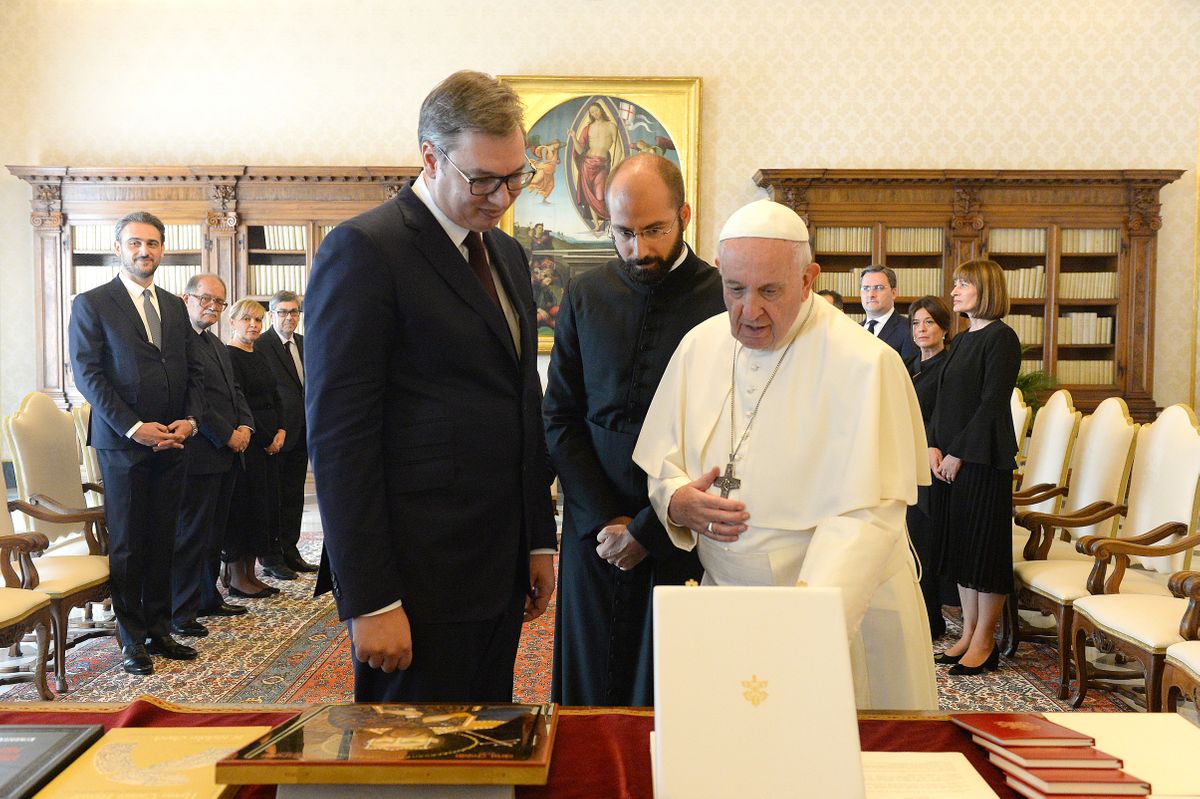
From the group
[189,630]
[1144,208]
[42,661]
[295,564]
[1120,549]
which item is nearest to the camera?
[1120,549]

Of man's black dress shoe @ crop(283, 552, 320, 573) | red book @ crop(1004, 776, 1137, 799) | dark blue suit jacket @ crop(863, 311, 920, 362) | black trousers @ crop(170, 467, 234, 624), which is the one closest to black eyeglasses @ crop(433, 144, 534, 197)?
red book @ crop(1004, 776, 1137, 799)

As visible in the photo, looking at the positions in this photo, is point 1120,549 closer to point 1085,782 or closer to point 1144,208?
point 1085,782

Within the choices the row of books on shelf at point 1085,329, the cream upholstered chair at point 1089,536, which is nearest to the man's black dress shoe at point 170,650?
the cream upholstered chair at point 1089,536

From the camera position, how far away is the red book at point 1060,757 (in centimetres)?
122

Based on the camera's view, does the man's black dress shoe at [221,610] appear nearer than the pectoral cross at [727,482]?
No

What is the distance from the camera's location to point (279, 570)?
680 cm

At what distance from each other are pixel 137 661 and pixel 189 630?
67 centimetres

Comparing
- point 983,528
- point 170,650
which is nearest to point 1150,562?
point 983,528

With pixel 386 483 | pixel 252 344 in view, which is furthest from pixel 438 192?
pixel 252 344

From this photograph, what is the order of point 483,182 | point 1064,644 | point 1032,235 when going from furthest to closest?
point 1032,235 → point 1064,644 → point 483,182

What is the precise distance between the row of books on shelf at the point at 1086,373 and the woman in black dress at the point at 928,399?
470cm

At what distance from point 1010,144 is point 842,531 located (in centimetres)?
910

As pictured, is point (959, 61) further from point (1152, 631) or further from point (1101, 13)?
point (1152, 631)

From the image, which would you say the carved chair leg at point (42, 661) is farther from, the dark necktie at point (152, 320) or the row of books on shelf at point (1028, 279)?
the row of books on shelf at point (1028, 279)
